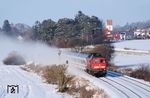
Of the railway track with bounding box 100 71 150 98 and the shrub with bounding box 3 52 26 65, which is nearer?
the railway track with bounding box 100 71 150 98

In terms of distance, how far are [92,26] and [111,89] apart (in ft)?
360

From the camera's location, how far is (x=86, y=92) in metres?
35.2

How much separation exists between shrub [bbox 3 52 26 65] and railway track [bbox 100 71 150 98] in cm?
6475

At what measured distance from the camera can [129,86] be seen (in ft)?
123

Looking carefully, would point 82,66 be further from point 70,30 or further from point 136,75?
point 70,30

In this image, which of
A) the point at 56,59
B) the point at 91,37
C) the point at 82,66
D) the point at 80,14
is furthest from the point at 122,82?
the point at 80,14

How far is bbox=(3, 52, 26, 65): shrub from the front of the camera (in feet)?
355

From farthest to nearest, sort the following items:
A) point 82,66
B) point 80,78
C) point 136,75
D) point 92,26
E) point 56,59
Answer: point 92,26 < point 56,59 < point 82,66 < point 136,75 < point 80,78

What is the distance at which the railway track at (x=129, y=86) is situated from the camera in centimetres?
3257

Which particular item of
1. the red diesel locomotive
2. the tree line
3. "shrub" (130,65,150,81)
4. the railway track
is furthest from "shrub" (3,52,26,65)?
the railway track

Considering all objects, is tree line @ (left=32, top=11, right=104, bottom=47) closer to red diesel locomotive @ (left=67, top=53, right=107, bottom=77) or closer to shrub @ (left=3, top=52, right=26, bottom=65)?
shrub @ (left=3, top=52, right=26, bottom=65)

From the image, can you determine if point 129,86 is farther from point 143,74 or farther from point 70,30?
point 70,30

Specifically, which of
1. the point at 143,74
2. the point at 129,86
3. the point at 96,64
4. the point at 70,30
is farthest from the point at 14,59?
the point at 129,86

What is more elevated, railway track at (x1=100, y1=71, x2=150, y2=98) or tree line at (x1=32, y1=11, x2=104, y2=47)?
tree line at (x1=32, y1=11, x2=104, y2=47)
